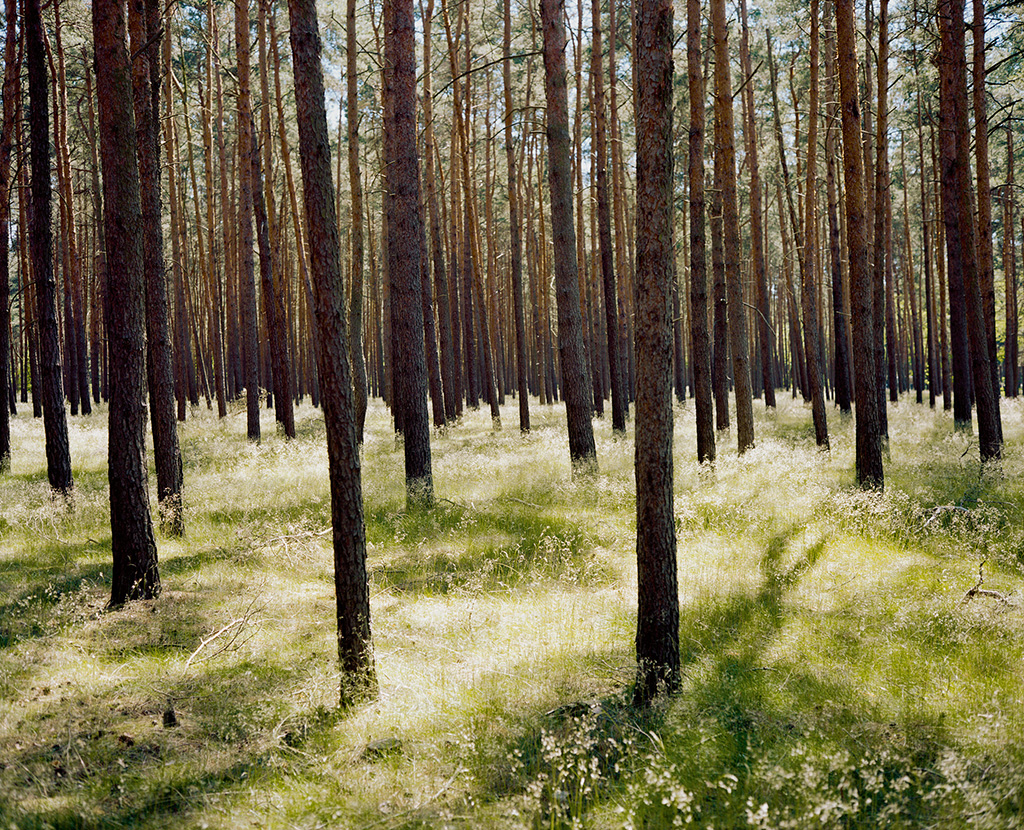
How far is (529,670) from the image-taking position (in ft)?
15.9

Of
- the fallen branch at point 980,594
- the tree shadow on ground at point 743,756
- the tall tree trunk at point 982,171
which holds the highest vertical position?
the tall tree trunk at point 982,171

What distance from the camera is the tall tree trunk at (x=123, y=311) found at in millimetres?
6105

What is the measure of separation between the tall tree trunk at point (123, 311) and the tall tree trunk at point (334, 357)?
8.89 ft

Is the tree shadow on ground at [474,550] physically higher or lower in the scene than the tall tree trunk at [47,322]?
lower

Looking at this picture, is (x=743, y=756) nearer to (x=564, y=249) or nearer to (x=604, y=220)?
(x=564, y=249)

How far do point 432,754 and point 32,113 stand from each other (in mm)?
9966

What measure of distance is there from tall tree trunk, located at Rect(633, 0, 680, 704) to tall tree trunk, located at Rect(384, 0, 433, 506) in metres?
5.57

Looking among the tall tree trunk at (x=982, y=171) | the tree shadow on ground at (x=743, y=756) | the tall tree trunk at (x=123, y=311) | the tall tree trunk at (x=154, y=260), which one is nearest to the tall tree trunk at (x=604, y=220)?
the tall tree trunk at (x=982, y=171)

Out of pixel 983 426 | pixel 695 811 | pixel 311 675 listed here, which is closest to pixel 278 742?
pixel 311 675

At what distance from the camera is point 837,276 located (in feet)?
53.2

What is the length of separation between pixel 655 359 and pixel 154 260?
642 cm

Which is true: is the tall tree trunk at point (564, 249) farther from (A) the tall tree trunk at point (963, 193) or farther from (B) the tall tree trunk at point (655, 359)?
(B) the tall tree trunk at point (655, 359)

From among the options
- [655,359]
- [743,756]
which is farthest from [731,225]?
[743,756]

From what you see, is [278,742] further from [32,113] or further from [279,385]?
[279,385]
